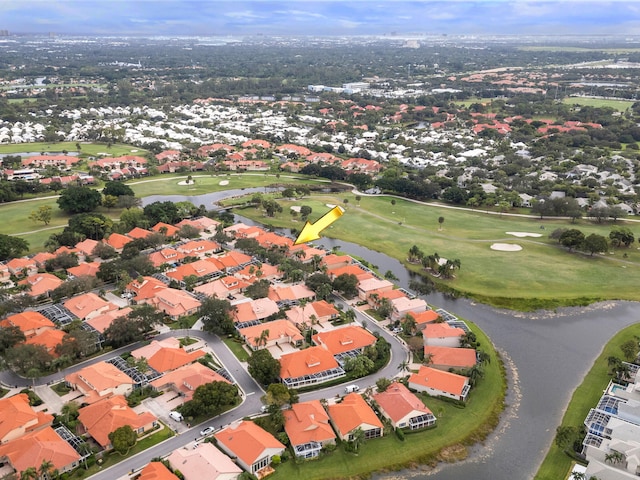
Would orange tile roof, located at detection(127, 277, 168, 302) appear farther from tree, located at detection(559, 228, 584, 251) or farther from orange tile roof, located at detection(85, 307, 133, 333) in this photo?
tree, located at detection(559, 228, 584, 251)

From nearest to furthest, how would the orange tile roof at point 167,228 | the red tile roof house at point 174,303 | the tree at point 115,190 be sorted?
the red tile roof house at point 174,303 < the orange tile roof at point 167,228 < the tree at point 115,190

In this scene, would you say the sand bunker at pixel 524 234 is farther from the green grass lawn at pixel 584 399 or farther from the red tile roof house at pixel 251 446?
the red tile roof house at pixel 251 446

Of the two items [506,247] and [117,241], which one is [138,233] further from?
[506,247]

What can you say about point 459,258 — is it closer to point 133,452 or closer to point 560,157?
point 133,452

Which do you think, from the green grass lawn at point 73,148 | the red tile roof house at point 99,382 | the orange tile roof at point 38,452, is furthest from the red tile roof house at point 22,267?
the green grass lawn at point 73,148

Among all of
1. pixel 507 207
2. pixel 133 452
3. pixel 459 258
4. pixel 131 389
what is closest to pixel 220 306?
pixel 131 389

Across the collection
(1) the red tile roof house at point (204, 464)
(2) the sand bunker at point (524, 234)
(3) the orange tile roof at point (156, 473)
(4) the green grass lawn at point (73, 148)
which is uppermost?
(4) the green grass lawn at point (73, 148)
